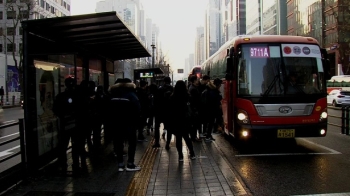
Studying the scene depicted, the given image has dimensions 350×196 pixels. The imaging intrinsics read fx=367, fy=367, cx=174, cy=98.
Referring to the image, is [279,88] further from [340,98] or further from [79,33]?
[340,98]

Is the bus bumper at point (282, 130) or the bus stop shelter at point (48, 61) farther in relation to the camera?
the bus bumper at point (282, 130)

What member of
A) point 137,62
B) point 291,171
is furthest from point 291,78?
point 137,62

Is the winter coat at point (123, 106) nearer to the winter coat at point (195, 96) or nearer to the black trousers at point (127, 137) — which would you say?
the black trousers at point (127, 137)

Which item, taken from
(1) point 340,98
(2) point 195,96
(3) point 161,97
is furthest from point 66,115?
(1) point 340,98

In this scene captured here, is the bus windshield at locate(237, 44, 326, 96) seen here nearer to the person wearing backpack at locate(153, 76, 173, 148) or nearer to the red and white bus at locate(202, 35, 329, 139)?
the red and white bus at locate(202, 35, 329, 139)

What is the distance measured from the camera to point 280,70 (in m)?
Answer: 9.08

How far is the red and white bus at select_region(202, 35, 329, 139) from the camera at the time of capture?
885cm

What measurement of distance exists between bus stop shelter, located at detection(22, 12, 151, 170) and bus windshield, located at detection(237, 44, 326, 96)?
3.22m

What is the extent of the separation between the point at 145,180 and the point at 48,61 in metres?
3.28

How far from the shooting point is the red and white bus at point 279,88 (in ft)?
29.0

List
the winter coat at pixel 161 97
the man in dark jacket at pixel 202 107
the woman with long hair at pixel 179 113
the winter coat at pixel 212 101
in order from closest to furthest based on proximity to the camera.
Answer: the woman with long hair at pixel 179 113 → the winter coat at pixel 161 97 → the winter coat at pixel 212 101 → the man in dark jacket at pixel 202 107

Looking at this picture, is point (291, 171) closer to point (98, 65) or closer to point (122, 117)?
point (122, 117)

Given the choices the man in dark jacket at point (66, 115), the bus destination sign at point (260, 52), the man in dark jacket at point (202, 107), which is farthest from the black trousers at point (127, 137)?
the man in dark jacket at point (202, 107)

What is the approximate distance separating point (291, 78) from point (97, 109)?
16.5 ft
